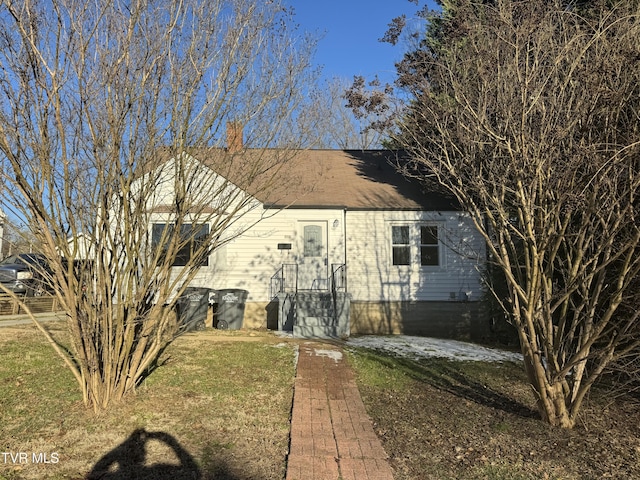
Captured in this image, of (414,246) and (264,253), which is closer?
(264,253)

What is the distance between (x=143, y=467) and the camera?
3578mm

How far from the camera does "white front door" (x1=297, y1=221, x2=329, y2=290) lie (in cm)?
1198

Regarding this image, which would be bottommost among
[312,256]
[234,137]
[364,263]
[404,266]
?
[404,266]

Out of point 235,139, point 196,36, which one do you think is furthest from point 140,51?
point 235,139

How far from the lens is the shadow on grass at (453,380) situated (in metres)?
5.32

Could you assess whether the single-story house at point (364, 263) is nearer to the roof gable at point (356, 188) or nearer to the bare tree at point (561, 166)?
the roof gable at point (356, 188)

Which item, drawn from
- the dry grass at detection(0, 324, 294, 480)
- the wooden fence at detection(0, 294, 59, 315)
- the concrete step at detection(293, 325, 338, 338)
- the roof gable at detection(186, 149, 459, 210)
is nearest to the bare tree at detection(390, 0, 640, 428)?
the dry grass at detection(0, 324, 294, 480)

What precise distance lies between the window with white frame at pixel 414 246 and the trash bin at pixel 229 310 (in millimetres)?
4528

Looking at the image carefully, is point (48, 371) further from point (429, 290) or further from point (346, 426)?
point (429, 290)

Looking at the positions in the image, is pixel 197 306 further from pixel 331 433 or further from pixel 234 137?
pixel 331 433

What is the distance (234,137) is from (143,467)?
12.4ft

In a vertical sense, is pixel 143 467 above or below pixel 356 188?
below

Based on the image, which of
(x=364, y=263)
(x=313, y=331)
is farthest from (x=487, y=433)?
(x=364, y=263)

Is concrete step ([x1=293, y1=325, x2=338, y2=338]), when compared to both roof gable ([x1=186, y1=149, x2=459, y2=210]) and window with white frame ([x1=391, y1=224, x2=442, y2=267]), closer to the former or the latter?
roof gable ([x1=186, y1=149, x2=459, y2=210])
